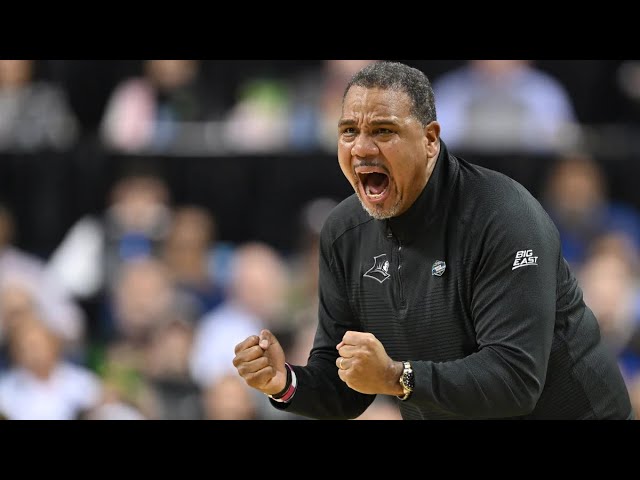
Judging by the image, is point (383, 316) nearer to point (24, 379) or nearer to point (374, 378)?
point (374, 378)

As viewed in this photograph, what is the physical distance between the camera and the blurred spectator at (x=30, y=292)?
779 cm

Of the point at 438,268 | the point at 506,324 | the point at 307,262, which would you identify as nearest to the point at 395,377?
the point at 506,324

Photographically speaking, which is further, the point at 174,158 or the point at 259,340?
the point at 174,158

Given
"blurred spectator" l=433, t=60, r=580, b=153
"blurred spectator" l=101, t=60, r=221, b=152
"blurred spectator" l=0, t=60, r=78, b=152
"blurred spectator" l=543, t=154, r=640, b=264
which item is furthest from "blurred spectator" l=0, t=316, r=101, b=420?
"blurred spectator" l=543, t=154, r=640, b=264

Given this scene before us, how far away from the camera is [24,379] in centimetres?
767

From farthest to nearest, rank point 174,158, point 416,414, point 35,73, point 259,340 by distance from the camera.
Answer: point 35,73 < point 174,158 < point 416,414 < point 259,340

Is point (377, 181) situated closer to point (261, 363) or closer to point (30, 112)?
point (261, 363)

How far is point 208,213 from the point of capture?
7.88 metres

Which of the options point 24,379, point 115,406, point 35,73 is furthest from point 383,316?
point 35,73

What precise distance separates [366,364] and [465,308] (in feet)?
1.83

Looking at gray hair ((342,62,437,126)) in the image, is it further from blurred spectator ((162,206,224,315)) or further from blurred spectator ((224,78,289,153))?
blurred spectator ((224,78,289,153))

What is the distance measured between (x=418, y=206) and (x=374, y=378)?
30.7 inches

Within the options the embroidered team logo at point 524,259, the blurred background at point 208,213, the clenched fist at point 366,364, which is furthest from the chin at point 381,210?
the blurred background at point 208,213

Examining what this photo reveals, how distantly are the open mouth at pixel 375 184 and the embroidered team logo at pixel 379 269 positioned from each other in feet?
0.91
